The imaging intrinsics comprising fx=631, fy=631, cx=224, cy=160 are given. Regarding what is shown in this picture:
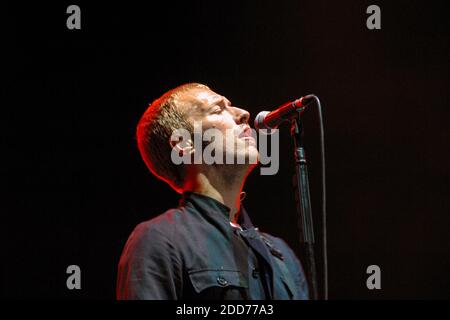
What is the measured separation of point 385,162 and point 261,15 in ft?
3.37

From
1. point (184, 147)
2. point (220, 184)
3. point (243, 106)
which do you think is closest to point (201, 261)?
point (220, 184)

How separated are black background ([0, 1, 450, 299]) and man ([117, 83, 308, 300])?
69cm

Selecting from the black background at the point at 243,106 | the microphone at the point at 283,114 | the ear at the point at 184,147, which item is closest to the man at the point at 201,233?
the ear at the point at 184,147

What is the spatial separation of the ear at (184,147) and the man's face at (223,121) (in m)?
0.07

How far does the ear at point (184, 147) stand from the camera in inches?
94.0

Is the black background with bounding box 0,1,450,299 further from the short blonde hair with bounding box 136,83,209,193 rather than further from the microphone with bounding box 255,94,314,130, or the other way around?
the microphone with bounding box 255,94,314,130

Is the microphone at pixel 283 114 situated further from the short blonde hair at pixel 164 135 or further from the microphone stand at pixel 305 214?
the short blonde hair at pixel 164 135

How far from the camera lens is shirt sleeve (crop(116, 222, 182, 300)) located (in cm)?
194

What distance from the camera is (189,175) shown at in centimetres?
240

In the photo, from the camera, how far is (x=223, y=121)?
2.41 meters

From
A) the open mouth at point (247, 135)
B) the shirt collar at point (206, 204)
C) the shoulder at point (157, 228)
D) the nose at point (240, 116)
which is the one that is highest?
the nose at point (240, 116)

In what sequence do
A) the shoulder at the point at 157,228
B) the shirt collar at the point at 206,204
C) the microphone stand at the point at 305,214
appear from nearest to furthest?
the microphone stand at the point at 305,214, the shoulder at the point at 157,228, the shirt collar at the point at 206,204

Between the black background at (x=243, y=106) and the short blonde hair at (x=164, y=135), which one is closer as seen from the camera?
the short blonde hair at (x=164, y=135)

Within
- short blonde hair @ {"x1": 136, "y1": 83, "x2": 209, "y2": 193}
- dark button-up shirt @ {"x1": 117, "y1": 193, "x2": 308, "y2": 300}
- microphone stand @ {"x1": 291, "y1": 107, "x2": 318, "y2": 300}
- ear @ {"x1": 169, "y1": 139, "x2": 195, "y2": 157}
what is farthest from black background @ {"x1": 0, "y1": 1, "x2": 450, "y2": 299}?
microphone stand @ {"x1": 291, "y1": 107, "x2": 318, "y2": 300}
